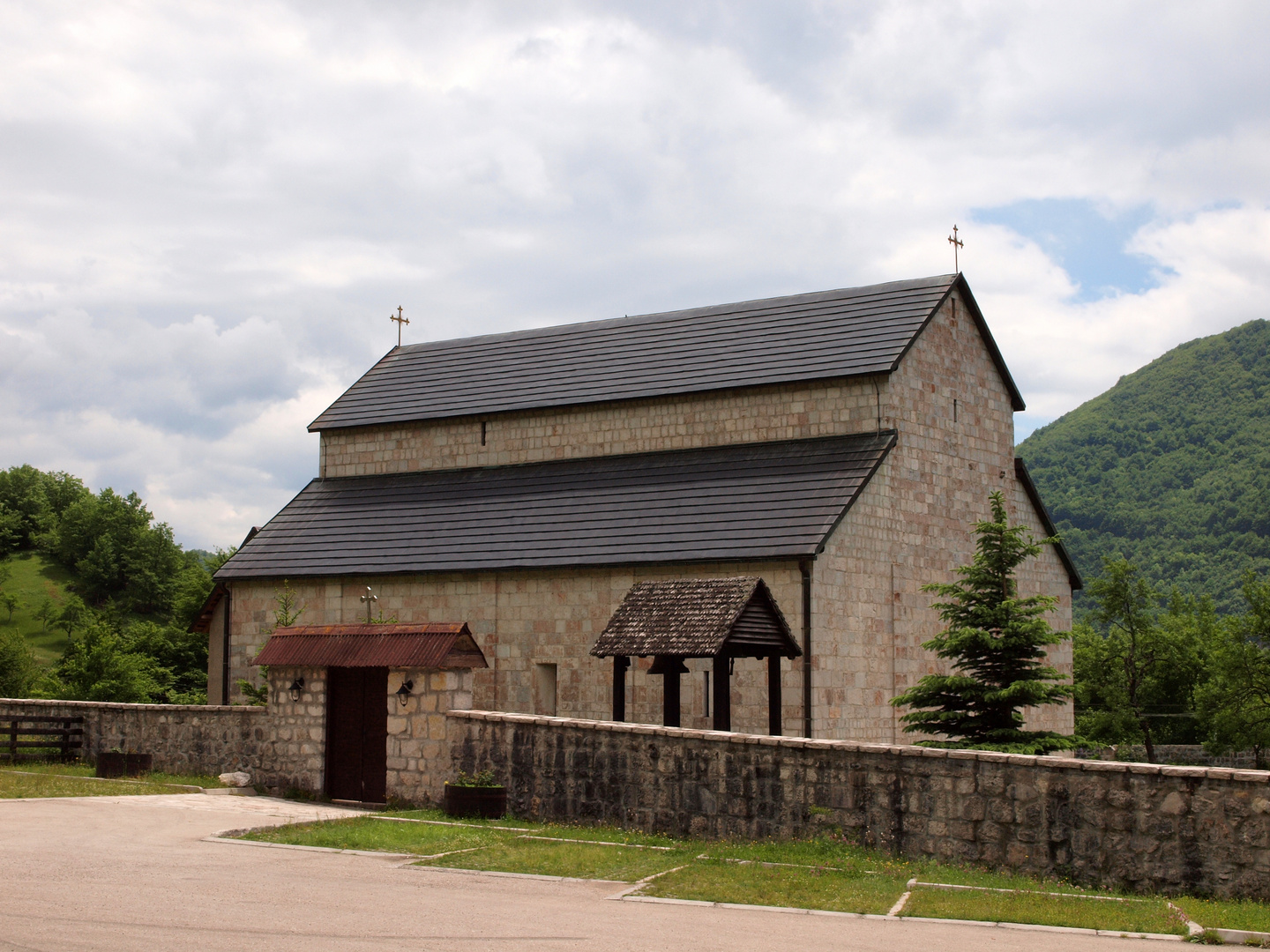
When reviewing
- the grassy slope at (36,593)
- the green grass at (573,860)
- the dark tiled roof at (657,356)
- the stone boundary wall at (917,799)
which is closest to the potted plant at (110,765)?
the stone boundary wall at (917,799)

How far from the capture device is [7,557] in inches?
3615

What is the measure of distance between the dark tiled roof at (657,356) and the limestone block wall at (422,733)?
39.5 ft

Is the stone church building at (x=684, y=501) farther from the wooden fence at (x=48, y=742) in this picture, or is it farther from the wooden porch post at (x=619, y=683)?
the wooden fence at (x=48, y=742)

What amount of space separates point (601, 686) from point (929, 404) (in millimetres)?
9346

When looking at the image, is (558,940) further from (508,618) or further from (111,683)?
(111,683)

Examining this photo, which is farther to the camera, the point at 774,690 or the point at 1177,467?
the point at 1177,467

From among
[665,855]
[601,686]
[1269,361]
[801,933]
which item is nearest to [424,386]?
[601,686]

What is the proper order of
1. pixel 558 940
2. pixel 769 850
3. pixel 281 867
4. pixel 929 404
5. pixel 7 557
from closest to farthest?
pixel 558 940
pixel 281 867
pixel 769 850
pixel 929 404
pixel 7 557

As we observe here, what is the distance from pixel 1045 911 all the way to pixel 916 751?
2.65 meters

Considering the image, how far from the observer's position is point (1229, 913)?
1062 centimetres

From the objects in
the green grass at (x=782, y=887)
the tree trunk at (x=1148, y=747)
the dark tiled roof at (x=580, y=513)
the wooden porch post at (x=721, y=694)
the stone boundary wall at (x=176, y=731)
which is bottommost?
the tree trunk at (x=1148, y=747)

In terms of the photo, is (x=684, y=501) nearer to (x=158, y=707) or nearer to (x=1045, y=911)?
(x=158, y=707)

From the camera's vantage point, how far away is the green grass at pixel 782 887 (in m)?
11.1

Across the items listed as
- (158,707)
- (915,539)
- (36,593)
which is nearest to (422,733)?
(158,707)
